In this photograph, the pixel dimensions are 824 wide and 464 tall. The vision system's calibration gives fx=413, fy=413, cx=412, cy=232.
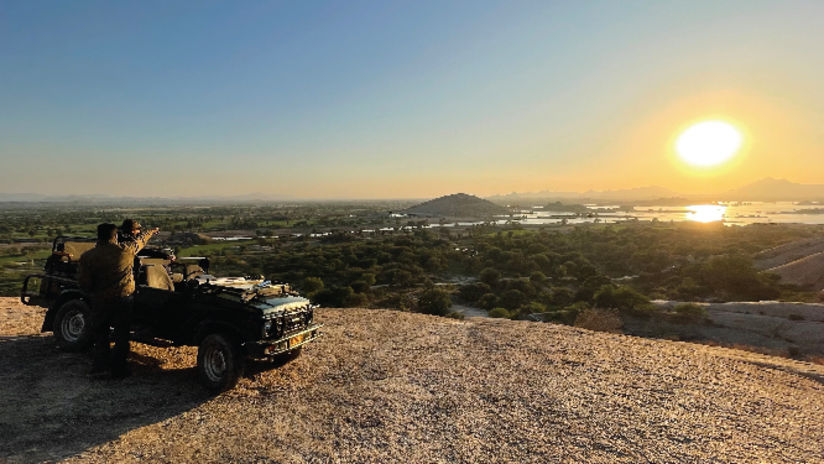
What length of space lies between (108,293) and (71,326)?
2693mm

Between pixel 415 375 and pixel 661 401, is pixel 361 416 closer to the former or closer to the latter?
pixel 415 375

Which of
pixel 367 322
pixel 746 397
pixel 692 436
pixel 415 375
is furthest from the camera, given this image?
pixel 367 322

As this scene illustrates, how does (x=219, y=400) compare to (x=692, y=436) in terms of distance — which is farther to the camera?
(x=219, y=400)

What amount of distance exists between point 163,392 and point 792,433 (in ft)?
34.0

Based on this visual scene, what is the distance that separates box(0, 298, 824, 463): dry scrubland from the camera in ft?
18.4

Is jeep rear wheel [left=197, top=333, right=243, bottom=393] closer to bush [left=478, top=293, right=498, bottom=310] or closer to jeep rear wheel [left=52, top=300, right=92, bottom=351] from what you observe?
jeep rear wheel [left=52, top=300, right=92, bottom=351]

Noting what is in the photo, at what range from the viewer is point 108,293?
727 cm

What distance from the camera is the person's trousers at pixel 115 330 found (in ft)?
24.0

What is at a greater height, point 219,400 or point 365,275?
point 219,400

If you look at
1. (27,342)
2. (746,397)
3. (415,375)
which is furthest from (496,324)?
(27,342)

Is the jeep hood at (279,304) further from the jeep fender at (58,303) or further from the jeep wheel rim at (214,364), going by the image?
the jeep fender at (58,303)

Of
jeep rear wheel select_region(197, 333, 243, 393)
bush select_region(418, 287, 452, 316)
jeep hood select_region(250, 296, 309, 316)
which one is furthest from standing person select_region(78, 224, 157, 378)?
bush select_region(418, 287, 452, 316)

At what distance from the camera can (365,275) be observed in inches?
1652

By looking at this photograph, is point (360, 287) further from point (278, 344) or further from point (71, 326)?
point (278, 344)
